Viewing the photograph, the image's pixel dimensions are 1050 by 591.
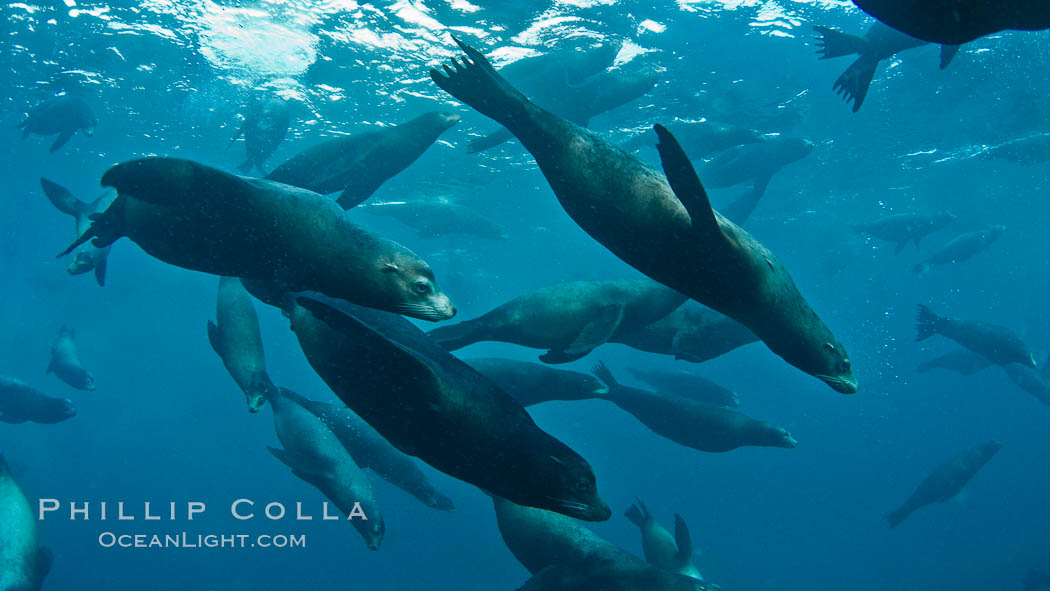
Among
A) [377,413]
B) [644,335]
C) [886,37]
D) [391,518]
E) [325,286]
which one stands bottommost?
[391,518]

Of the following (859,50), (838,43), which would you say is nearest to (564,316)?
(838,43)

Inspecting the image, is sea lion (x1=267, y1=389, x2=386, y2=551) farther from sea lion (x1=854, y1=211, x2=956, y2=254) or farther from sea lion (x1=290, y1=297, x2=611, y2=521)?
sea lion (x1=854, y1=211, x2=956, y2=254)

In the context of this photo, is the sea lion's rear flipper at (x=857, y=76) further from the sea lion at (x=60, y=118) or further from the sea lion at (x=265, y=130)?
the sea lion at (x=60, y=118)

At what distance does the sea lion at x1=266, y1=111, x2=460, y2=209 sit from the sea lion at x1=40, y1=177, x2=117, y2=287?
236 centimetres

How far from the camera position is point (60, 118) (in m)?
12.4

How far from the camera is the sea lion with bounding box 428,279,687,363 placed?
15.0 ft

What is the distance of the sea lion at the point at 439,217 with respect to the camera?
2580 centimetres

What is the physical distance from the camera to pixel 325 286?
2.64m

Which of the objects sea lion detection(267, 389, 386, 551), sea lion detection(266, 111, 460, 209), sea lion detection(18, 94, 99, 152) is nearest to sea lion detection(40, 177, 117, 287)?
sea lion detection(266, 111, 460, 209)

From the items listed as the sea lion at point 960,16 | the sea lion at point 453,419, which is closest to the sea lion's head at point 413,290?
the sea lion at point 453,419

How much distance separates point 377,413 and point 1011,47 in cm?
2175

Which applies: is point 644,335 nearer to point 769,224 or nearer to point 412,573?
point 412,573

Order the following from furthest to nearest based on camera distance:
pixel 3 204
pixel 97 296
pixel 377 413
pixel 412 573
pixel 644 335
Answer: pixel 97 296 < pixel 3 204 < pixel 412 573 < pixel 644 335 < pixel 377 413

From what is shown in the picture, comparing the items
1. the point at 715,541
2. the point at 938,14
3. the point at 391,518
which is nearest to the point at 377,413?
the point at 938,14
